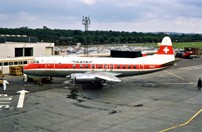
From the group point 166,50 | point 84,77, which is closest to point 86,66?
point 84,77

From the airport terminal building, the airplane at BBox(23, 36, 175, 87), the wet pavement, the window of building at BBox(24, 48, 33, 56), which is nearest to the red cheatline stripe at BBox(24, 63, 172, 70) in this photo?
the airplane at BBox(23, 36, 175, 87)

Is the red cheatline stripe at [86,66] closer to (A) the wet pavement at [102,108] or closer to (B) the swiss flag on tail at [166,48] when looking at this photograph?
(A) the wet pavement at [102,108]

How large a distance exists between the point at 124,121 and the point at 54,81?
76.3 ft

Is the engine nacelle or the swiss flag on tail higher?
the swiss flag on tail

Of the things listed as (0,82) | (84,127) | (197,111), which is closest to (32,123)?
(84,127)

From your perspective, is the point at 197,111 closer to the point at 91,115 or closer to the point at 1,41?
the point at 91,115

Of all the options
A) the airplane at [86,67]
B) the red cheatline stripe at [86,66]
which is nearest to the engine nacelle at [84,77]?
the airplane at [86,67]

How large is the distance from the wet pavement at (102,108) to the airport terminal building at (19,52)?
1058 centimetres

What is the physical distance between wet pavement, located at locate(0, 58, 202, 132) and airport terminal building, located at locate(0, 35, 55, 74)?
1058 centimetres

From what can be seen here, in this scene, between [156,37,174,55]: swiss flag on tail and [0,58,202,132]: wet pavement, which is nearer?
[0,58,202,132]: wet pavement

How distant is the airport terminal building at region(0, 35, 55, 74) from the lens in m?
52.3

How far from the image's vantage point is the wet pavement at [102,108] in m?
22.6

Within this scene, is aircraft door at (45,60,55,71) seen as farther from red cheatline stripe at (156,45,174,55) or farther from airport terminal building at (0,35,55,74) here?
red cheatline stripe at (156,45,174,55)

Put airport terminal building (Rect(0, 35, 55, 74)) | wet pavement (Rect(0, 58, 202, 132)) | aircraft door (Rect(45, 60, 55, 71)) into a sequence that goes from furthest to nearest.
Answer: airport terminal building (Rect(0, 35, 55, 74))
aircraft door (Rect(45, 60, 55, 71))
wet pavement (Rect(0, 58, 202, 132))
